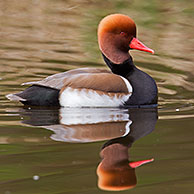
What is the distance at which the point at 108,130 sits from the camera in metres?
5.49

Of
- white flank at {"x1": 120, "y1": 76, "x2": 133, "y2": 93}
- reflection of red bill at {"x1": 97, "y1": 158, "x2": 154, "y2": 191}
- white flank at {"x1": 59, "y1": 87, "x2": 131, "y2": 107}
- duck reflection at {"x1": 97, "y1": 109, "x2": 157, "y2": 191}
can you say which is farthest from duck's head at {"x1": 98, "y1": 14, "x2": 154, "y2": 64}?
reflection of red bill at {"x1": 97, "y1": 158, "x2": 154, "y2": 191}

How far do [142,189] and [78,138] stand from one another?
4.52 ft

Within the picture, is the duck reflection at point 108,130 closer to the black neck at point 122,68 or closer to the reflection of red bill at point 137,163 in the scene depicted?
the reflection of red bill at point 137,163

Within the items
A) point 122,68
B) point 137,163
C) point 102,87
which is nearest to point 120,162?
point 137,163

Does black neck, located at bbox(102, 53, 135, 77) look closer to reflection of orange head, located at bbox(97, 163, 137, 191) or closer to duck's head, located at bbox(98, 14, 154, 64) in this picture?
duck's head, located at bbox(98, 14, 154, 64)

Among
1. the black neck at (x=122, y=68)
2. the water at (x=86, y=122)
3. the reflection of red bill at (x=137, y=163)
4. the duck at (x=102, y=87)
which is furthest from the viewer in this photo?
the black neck at (x=122, y=68)

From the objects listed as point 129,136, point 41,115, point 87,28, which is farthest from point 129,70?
point 87,28

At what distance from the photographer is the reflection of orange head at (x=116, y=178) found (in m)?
3.93

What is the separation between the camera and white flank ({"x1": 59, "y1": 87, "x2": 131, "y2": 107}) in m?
6.51

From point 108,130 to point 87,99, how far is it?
1.12 meters

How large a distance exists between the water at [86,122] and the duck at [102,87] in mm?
151

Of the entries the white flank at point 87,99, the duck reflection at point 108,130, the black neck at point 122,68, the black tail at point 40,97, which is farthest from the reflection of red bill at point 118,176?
→ the black neck at point 122,68

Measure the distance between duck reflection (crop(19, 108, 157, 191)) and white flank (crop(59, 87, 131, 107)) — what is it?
92 mm

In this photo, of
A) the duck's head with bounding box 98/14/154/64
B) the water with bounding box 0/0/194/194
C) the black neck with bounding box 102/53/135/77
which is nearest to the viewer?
the water with bounding box 0/0/194/194
